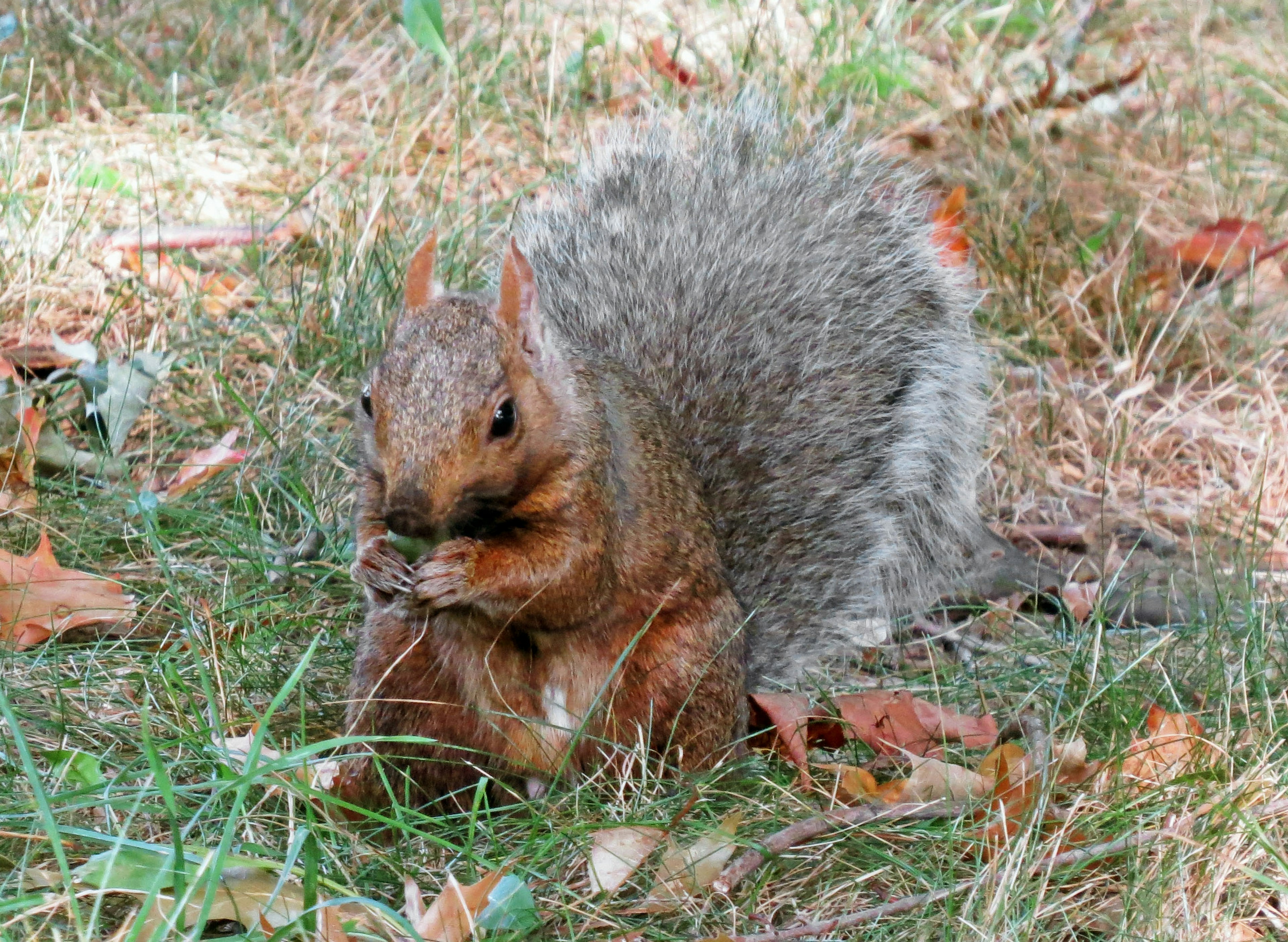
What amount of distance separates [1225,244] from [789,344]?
161 cm

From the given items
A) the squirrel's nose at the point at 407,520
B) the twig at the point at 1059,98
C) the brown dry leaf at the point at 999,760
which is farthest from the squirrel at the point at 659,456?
the twig at the point at 1059,98

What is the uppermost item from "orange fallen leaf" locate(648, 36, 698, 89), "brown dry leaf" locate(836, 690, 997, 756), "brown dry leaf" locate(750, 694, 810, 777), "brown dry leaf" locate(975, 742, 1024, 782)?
"orange fallen leaf" locate(648, 36, 698, 89)

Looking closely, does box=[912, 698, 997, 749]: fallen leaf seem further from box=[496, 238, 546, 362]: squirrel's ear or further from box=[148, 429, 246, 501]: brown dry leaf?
box=[148, 429, 246, 501]: brown dry leaf

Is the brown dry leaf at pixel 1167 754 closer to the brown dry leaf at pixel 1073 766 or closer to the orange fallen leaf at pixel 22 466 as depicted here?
the brown dry leaf at pixel 1073 766

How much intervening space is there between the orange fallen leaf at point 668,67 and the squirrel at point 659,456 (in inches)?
44.8

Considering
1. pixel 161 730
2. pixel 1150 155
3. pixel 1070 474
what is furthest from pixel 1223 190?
pixel 161 730

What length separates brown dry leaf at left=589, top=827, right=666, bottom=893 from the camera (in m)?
1.75

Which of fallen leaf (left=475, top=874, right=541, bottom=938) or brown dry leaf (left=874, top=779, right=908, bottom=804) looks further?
brown dry leaf (left=874, top=779, right=908, bottom=804)

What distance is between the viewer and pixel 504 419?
1744 mm

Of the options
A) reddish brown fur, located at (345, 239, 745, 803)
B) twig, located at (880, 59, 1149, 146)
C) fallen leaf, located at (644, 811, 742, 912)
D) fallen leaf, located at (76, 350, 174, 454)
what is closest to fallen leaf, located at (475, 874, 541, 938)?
fallen leaf, located at (644, 811, 742, 912)

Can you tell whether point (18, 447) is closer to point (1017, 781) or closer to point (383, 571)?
point (383, 571)

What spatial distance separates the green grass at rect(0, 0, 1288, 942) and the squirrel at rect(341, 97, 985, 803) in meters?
Result: 0.14

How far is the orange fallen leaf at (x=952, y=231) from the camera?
3.04 m

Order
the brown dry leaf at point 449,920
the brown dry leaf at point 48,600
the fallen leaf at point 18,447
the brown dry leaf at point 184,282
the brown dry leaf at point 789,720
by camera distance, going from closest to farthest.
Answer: the brown dry leaf at point 449,920 < the brown dry leaf at point 789,720 < the brown dry leaf at point 48,600 < the fallen leaf at point 18,447 < the brown dry leaf at point 184,282
